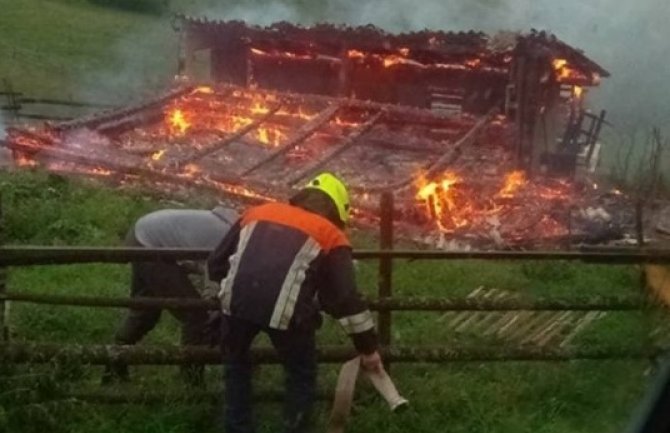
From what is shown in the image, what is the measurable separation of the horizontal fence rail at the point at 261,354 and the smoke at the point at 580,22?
16.3m

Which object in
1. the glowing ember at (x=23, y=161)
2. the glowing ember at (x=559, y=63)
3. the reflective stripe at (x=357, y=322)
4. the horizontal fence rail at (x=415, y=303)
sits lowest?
the glowing ember at (x=23, y=161)

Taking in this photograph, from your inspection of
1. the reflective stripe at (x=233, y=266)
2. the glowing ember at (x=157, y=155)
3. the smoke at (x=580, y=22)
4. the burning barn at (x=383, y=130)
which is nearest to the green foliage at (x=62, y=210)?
the glowing ember at (x=157, y=155)

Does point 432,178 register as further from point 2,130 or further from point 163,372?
point 2,130

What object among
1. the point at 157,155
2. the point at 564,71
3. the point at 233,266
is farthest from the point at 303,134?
the point at 233,266

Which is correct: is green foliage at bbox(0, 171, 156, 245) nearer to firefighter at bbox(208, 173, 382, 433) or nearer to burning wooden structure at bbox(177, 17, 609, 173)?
burning wooden structure at bbox(177, 17, 609, 173)

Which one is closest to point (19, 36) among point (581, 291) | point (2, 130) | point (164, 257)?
point (2, 130)

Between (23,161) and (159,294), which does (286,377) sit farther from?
(23,161)

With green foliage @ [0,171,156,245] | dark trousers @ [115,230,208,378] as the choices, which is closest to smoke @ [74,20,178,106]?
green foliage @ [0,171,156,245]

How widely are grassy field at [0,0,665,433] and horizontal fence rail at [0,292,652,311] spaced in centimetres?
41

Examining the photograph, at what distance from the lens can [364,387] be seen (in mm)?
6777

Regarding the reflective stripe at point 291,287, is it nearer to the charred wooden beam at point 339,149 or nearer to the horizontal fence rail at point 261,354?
the horizontal fence rail at point 261,354

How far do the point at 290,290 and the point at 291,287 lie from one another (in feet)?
0.06

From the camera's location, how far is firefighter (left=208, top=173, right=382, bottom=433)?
557cm

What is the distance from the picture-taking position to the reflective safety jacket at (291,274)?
5559 mm
